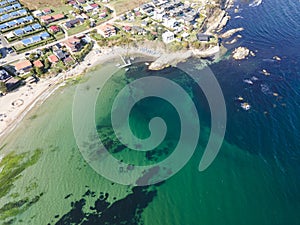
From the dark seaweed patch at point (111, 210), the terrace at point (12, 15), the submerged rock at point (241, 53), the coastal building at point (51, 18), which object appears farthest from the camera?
the terrace at point (12, 15)

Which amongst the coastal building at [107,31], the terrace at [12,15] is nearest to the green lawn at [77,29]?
the coastal building at [107,31]

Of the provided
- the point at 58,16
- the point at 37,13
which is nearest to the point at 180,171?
the point at 58,16

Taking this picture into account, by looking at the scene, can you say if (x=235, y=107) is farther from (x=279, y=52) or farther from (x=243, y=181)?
(x=279, y=52)

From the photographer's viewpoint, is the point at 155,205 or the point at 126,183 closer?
the point at 155,205

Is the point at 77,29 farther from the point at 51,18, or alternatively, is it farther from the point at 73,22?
the point at 51,18

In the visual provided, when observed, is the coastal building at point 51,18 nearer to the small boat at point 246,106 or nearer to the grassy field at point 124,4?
the grassy field at point 124,4

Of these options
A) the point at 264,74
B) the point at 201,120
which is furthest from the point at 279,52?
the point at 201,120

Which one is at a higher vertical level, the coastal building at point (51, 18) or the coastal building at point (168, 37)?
the coastal building at point (51, 18)
